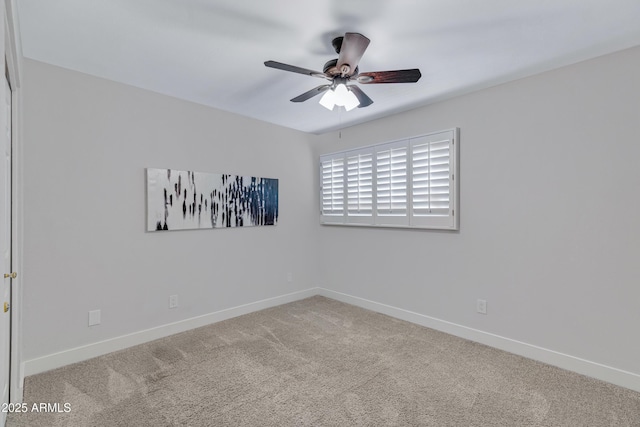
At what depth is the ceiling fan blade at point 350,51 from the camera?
1783mm

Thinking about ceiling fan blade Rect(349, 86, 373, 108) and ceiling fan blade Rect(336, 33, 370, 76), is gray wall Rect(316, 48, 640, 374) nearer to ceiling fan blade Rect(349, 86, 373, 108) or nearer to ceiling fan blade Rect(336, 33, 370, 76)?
ceiling fan blade Rect(349, 86, 373, 108)

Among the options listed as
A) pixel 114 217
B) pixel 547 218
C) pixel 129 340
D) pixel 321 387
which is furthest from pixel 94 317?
pixel 547 218

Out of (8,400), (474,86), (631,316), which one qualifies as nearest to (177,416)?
(8,400)

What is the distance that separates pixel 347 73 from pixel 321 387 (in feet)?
7.11

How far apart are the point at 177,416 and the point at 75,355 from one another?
1295mm

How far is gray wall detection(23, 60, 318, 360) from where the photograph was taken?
8.18 ft

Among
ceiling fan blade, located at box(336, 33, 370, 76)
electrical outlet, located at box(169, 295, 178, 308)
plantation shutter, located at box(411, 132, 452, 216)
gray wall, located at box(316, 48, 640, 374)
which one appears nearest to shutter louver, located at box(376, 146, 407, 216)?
plantation shutter, located at box(411, 132, 452, 216)

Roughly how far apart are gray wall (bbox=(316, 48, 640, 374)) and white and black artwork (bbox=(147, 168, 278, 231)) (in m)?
1.73

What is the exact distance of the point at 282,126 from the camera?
421cm

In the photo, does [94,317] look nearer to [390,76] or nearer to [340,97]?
[340,97]

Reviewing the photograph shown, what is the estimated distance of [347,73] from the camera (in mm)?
2160

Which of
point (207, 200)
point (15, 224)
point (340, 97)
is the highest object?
point (340, 97)

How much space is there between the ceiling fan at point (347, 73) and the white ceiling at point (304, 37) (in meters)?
0.18

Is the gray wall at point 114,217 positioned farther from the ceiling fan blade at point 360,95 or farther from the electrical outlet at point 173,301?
the ceiling fan blade at point 360,95
